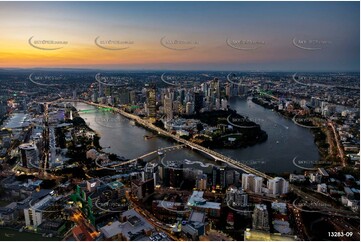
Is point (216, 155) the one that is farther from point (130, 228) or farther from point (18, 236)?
point (18, 236)

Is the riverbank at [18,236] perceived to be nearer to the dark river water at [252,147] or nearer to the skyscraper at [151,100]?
the dark river water at [252,147]

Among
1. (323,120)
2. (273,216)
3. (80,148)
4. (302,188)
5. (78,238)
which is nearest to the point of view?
(78,238)

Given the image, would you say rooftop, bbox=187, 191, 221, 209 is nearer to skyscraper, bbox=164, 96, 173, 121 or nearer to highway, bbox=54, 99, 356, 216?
highway, bbox=54, 99, 356, 216

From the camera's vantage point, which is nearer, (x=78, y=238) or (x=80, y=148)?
(x=78, y=238)

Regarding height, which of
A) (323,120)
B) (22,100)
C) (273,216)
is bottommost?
(273,216)

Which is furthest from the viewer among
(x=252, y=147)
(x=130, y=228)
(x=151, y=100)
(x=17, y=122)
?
(x=151, y=100)

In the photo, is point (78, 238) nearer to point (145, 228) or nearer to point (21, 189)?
point (145, 228)

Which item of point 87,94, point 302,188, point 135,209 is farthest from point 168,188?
point 87,94

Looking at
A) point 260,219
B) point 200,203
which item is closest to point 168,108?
point 200,203

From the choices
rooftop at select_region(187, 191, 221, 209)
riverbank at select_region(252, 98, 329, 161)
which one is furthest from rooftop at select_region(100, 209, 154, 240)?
riverbank at select_region(252, 98, 329, 161)
